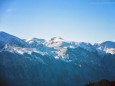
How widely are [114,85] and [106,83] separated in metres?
4.87

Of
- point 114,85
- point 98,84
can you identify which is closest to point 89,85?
point 98,84

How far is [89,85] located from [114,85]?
16008 millimetres

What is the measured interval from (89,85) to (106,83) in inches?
449

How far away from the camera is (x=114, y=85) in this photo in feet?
409

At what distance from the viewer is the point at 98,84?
12769 centimetres

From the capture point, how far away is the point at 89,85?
435 feet

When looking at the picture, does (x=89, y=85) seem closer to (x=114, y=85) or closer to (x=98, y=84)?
(x=98, y=84)

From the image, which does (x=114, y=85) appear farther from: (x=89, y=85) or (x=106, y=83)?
(x=89, y=85)

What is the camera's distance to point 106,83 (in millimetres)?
126812

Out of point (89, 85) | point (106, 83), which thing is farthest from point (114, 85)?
point (89, 85)

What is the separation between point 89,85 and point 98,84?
706 centimetres

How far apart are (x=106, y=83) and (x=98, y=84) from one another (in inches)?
191
